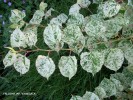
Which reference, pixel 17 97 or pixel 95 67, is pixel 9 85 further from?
pixel 95 67

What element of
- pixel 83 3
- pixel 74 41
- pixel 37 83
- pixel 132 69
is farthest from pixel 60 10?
pixel 74 41

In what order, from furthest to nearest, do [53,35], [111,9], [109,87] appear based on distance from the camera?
[109,87] < [111,9] < [53,35]

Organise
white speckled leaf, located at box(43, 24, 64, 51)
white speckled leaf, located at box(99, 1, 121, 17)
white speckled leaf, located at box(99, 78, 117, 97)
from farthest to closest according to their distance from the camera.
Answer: white speckled leaf, located at box(99, 78, 117, 97), white speckled leaf, located at box(99, 1, 121, 17), white speckled leaf, located at box(43, 24, 64, 51)

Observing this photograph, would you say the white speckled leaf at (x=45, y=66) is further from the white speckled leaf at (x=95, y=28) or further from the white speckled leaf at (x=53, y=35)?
the white speckled leaf at (x=95, y=28)

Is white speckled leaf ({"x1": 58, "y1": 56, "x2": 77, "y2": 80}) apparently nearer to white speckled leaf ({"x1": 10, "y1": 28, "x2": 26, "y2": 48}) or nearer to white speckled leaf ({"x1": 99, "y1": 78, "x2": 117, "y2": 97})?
white speckled leaf ({"x1": 10, "y1": 28, "x2": 26, "y2": 48})

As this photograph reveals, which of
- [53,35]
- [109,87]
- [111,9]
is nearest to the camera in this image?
[53,35]

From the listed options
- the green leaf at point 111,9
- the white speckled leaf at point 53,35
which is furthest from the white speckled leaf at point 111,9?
the white speckled leaf at point 53,35

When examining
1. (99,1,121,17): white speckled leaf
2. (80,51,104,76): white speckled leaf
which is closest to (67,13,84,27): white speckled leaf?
(99,1,121,17): white speckled leaf

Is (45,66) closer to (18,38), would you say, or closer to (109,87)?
(18,38)

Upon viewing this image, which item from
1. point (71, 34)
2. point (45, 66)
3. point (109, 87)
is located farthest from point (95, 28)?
point (109, 87)
